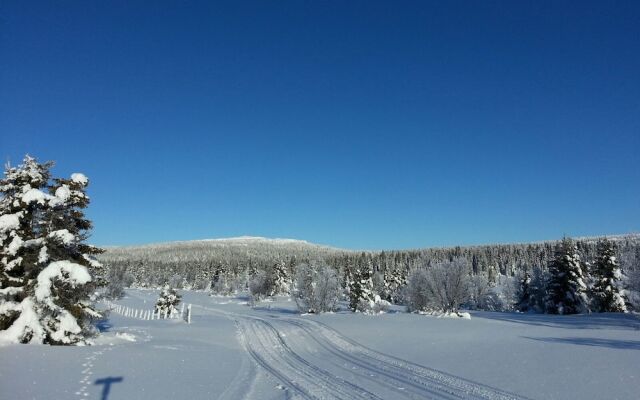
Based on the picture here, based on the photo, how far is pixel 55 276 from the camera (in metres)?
16.1

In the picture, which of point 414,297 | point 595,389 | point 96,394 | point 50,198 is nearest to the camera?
point 96,394

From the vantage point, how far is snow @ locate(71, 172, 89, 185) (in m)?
18.6

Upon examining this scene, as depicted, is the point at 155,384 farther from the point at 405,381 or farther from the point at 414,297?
the point at 414,297

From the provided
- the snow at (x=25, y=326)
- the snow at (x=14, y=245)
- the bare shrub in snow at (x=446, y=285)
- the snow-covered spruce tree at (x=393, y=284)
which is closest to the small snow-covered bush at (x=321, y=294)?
the bare shrub in snow at (x=446, y=285)

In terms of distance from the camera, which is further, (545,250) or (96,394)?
(545,250)

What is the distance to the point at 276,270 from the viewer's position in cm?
10250

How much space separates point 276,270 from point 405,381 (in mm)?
91376

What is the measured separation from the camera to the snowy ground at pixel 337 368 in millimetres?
10914

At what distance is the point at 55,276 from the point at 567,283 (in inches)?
1998

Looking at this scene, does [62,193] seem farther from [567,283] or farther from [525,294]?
[525,294]

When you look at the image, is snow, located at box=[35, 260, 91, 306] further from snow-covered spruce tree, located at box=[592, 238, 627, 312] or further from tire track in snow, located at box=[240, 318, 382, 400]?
snow-covered spruce tree, located at box=[592, 238, 627, 312]

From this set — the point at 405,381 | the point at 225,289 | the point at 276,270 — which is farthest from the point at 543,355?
the point at 225,289

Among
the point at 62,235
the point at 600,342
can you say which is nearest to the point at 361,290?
the point at 600,342

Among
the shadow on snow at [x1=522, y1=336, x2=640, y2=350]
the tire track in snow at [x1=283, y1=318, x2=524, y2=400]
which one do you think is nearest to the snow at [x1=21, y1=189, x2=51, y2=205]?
the tire track in snow at [x1=283, y1=318, x2=524, y2=400]
